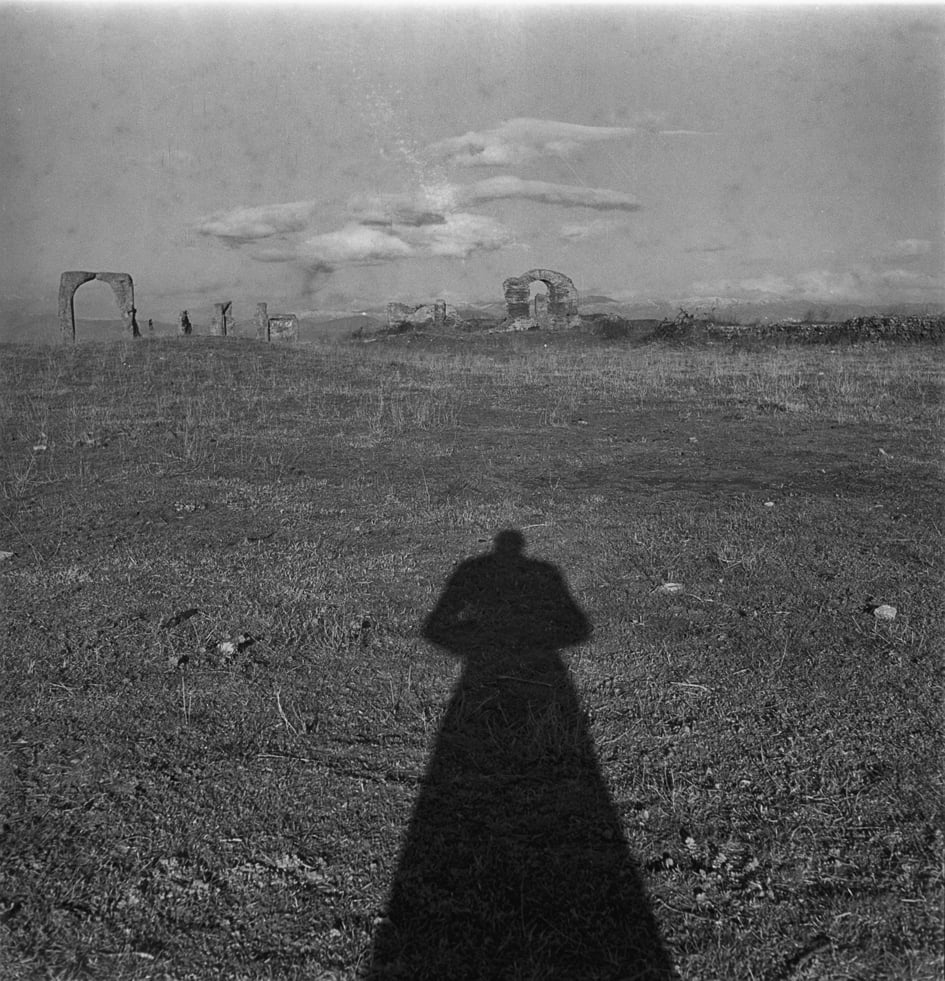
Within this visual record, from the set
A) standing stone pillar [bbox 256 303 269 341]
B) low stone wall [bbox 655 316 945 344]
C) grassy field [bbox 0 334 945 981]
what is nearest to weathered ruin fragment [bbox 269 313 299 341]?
standing stone pillar [bbox 256 303 269 341]

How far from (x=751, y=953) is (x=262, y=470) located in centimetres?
591

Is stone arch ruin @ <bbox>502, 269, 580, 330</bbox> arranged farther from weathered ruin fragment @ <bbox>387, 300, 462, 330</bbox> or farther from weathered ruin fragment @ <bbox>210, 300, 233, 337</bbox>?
weathered ruin fragment @ <bbox>210, 300, 233, 337</bbox>

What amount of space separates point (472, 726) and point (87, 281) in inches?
1048

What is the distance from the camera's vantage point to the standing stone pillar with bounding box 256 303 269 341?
26938mm

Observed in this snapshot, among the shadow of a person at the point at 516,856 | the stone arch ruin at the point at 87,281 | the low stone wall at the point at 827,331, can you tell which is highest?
the stone arch ruin at the point at 87,281

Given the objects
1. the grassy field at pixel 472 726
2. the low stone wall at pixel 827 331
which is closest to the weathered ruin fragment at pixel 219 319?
the low stone wall at pixel 827 331

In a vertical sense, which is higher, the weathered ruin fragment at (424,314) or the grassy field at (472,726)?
the weathered ruin fragment at (424,314)

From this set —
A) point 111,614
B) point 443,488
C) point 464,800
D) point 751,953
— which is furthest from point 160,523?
point 751,953

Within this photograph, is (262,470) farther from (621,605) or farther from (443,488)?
(621,605)

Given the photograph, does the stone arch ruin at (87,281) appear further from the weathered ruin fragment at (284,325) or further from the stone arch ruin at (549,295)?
the stone arch ruin at (549,295)

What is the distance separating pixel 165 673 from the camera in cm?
316

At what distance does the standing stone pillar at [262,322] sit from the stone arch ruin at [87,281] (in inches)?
156

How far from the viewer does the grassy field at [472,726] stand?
6.18ft

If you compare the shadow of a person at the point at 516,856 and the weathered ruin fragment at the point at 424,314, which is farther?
the weathered ruin fragment at the point at 424,314
